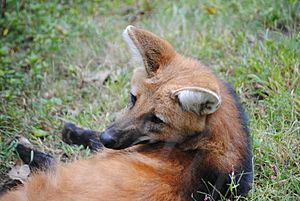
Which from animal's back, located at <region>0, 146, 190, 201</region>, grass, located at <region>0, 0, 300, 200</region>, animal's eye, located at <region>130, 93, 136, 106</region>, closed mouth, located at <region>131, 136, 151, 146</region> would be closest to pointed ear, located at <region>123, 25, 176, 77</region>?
animal's eye, located at <region>130, 93, 136, 106</region>

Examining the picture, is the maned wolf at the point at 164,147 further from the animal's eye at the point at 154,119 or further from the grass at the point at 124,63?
the grass at the point at 124,63

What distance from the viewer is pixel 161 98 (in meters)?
4.27

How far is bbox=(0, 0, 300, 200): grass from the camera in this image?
5269mm

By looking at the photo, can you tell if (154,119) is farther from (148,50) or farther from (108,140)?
(148,50)

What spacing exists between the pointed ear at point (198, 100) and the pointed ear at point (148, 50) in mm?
390

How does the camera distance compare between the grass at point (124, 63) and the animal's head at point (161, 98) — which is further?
the grass at point (124, 63)

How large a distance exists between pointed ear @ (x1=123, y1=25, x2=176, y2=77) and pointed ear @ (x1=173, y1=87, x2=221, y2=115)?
0.39 m

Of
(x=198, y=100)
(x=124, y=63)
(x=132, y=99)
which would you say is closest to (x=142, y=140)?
(x=132, y=99)

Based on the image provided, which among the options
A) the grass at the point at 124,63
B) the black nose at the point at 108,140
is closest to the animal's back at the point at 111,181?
the black nose at the point at 108,140

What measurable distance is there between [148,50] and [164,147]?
2.35 feet

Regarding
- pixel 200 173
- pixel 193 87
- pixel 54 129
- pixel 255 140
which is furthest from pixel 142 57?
pixel 54 129

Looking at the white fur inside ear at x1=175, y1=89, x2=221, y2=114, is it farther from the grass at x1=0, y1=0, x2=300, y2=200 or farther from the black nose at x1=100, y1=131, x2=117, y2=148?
the grass at x1=0, y1=0, x2=300, y2=200

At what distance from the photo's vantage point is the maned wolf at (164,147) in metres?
4.07

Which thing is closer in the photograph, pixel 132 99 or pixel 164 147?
pixel 164 147
